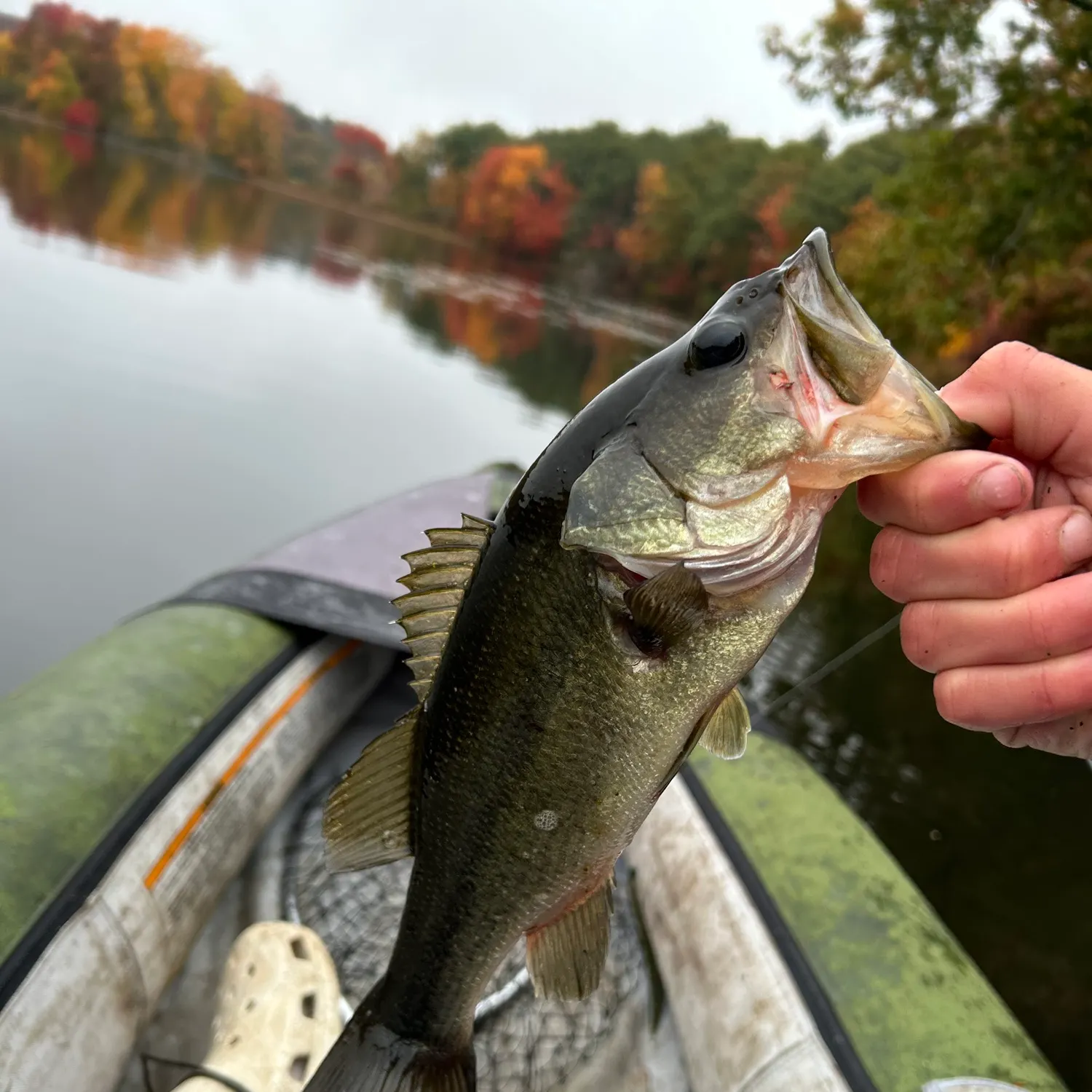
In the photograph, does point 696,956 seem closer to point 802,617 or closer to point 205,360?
point 802,617

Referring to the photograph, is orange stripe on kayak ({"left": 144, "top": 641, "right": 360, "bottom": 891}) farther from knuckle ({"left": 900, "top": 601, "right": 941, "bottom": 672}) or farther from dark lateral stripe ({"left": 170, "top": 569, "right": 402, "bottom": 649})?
knuckle ({"left": 900, "top": 601, "right": 941, "bottom": 672})

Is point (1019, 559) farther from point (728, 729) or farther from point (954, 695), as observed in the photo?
point (728, 729)

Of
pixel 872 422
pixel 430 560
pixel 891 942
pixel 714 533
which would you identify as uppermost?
pixel 872 422

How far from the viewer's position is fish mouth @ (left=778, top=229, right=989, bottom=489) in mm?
1126

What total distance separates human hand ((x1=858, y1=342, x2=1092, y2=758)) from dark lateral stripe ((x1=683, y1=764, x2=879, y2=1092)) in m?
1.13

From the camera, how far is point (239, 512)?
7453mm

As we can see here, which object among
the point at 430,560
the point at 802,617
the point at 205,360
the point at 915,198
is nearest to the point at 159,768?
the point at 430,560

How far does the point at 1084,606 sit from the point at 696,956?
181 centimetres

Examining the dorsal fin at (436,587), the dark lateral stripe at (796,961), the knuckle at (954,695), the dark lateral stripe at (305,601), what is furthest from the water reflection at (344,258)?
→ the knuckle at (954,695)

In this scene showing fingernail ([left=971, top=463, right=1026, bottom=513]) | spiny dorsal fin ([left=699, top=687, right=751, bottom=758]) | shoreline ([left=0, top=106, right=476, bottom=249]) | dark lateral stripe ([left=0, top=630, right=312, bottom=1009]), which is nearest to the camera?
fingernail ([left=971, top=463, right=1026, bottom=513])

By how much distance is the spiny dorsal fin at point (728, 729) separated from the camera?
1389 millimetres

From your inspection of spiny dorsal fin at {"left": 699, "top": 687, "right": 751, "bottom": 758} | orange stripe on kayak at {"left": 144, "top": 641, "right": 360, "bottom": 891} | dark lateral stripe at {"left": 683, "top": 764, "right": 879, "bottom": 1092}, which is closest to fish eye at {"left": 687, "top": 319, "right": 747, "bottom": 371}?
spiny dorsal fin at {"left": 699, "top": 687, "right": 751, "bottom": 758}

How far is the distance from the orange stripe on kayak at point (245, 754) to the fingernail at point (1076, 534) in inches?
91.7

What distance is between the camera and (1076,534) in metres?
1.13
